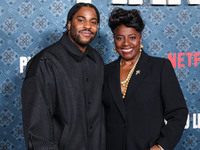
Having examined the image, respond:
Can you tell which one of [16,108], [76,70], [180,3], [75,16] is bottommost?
[16,108]

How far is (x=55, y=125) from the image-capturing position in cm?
142

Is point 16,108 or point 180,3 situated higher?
point 180,3

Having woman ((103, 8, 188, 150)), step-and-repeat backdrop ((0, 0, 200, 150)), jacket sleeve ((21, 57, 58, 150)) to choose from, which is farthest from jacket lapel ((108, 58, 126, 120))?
step-and-repeat backdrop ((0, 0, 200, 150))

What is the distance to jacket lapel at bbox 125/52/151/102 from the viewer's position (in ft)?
4.83

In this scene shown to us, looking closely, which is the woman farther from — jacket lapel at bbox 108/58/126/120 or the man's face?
the man's face

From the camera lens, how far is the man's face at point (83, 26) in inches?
59.2

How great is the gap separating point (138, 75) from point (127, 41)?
219mm

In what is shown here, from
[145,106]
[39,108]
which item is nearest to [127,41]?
[145,106]

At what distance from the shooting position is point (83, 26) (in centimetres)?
150

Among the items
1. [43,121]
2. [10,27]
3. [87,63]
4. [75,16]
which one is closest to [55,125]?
[43,121]

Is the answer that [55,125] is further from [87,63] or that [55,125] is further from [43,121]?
[87,63]

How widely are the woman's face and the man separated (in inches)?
6.5

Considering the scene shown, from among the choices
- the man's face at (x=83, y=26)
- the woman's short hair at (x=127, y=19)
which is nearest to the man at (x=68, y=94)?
the man's face at (x=83, y=26)

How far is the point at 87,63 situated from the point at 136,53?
31 centimetres
